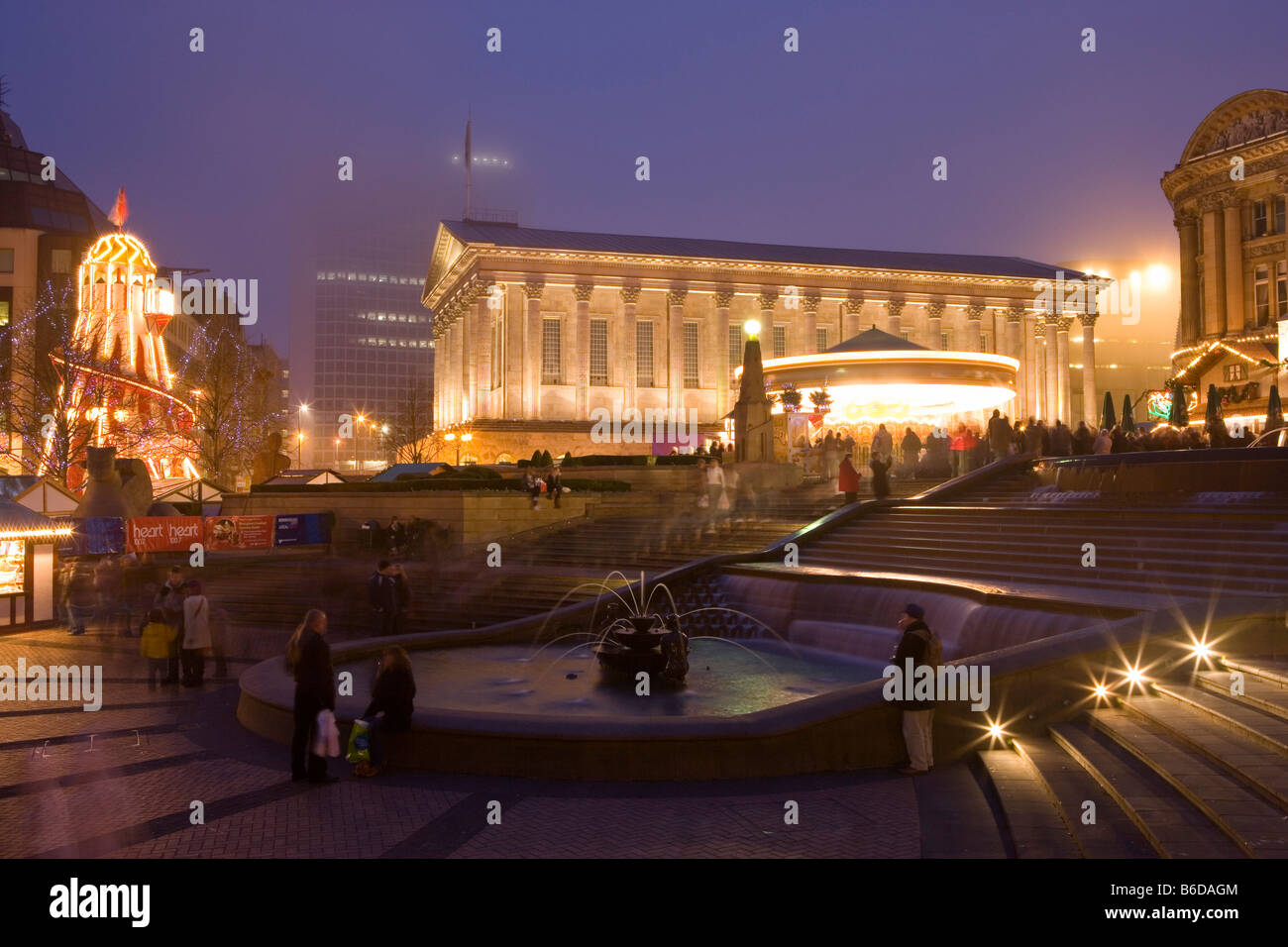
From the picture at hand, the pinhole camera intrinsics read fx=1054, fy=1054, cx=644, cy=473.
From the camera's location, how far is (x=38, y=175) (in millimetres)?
68125

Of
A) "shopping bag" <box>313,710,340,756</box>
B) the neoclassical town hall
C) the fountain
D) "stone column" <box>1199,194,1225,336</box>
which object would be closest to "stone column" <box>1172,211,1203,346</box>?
"stone column" <box>1199,194,1225,336</box>

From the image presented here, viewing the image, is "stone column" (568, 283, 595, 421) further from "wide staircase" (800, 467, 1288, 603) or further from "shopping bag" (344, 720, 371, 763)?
"shopping bag" (344, 720, 371, 763)

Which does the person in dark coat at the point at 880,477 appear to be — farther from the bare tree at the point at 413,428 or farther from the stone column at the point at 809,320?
the bare tree at the point at 413,428

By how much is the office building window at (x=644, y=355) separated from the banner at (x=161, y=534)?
142ft

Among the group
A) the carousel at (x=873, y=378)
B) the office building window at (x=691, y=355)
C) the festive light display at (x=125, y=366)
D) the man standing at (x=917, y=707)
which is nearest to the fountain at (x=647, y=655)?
the man standing at (x=917, y=707)

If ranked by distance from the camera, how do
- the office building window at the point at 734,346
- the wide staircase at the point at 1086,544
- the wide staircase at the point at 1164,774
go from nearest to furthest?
1. the wide staircase at the point at 1164,774
2. the wide staircase at the point at 1086,544
3. the office building window at the point at 734,346

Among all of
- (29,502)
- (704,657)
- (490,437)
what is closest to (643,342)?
(490,437)

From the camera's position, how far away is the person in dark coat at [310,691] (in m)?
9.69

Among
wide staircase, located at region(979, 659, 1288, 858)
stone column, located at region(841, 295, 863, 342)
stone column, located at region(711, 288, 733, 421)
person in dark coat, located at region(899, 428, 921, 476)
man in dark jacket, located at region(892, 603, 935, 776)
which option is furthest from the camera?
stone column, located at region(841, 295, 863, 342)

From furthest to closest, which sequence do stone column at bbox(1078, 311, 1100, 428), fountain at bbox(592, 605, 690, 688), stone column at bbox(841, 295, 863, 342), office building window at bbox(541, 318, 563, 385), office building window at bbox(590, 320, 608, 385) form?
stone column at bbox(1078, 311, 1100, 428) → stone column at bbox(841, 295, 863, 342) → office building window at bbox(590, 320, 608, 385) → office building window at bbox(541, 318, 563, 385) → fountain at bbox(592, 605, 690, 688)

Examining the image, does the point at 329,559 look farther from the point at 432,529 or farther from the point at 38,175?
the point at 38,175

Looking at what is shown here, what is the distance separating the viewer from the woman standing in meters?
15.1

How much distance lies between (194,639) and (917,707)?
34.4 feet

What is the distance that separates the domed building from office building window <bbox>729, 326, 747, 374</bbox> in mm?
26508
